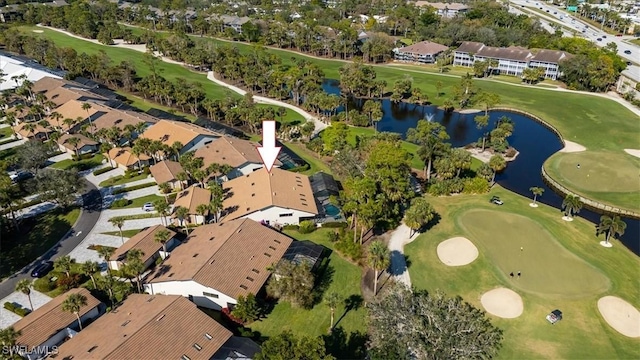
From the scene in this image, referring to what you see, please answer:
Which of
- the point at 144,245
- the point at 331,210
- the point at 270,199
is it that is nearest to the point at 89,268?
the point at 144,245

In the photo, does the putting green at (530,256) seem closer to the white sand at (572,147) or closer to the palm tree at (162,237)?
the white sand at (572,147)

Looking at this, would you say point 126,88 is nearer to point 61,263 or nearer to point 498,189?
point 61,263

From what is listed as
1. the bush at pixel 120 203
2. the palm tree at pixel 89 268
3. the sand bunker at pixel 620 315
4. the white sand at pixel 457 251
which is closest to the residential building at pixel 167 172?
the bush at pixel 120 203

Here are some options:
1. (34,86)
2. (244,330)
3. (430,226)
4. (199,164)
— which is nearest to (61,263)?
(244,330)

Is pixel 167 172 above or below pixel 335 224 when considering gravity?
above

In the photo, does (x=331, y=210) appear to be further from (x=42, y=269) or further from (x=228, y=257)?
(x=42, y=269)

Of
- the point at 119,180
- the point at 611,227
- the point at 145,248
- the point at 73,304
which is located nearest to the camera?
the point at 73,304

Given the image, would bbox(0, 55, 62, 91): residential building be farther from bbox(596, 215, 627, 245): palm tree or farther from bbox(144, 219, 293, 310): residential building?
bbox(596, 215, 627, 245): palm tree
